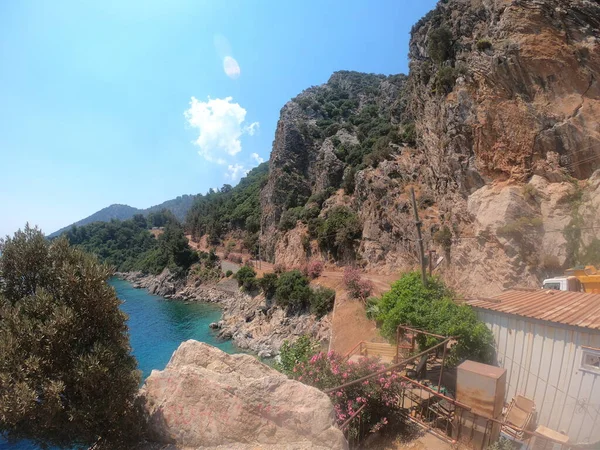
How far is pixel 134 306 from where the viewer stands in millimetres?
51906

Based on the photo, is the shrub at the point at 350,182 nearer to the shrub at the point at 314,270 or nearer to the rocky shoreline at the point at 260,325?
the shrub at the point at 314,270

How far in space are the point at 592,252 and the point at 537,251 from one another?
2065 mm

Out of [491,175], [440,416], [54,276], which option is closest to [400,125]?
[491,175]

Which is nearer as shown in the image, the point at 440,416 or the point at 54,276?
the point at 54,276

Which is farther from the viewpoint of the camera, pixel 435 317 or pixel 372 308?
pixel 372 308

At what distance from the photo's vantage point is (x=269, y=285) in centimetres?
3488

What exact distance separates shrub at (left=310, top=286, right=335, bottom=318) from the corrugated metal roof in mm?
17114

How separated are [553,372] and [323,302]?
20.2 meters

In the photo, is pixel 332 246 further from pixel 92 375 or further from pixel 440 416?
pixel 92 375

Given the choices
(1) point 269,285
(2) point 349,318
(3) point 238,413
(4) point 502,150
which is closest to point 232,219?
(1) point 269,285

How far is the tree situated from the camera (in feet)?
19.0

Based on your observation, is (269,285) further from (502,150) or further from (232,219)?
(232,219)

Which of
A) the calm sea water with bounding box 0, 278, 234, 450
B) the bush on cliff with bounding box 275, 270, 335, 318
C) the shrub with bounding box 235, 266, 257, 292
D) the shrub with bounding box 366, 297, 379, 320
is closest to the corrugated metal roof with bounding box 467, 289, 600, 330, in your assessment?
the shrub with bounding box 366, 297, 379, 320

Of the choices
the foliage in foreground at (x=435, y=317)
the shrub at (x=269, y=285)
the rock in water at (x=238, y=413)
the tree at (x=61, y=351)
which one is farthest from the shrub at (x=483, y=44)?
the shrub at (x=269, y=285)
